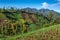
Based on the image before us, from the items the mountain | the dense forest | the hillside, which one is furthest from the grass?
the mountain

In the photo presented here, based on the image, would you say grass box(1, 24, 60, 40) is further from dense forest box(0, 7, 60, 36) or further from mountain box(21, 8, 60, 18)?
mountain box(21, 8, 60, 18)

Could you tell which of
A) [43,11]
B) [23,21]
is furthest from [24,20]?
[43,11]

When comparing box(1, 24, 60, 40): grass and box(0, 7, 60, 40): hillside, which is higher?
box(0, 7, 60, 40): hillside

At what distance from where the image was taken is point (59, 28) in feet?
23.6

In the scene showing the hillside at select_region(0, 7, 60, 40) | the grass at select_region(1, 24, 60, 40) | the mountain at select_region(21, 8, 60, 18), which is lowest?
the grass at select_region(1, 24, 60, 40)

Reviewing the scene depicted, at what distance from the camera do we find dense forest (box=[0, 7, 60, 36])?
22.7ft

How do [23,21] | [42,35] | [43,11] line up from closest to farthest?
[42,35] → [23,21] → [43,11]

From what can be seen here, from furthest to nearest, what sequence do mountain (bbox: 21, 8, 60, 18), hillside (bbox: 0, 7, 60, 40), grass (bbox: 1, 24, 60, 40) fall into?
mountain (bbox: 21, 8, 60, 18) < hillside (bbox: 0, 7, 60, 40) < grass (bbox: 1, 24, 60, 40)

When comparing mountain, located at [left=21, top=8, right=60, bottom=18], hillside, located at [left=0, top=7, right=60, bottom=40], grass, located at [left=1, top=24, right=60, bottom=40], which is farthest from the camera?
mountain, located at [left=21, top=8, right=60, bottom=18]

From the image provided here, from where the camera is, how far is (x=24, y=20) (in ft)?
24.4

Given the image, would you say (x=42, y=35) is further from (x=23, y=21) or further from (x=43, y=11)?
(x=43, y=11)

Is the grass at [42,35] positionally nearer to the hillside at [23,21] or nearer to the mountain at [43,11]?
the hillside at [23,21]

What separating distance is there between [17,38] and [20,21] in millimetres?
773

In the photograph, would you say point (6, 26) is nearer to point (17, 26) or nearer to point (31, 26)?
point (17, 26)
